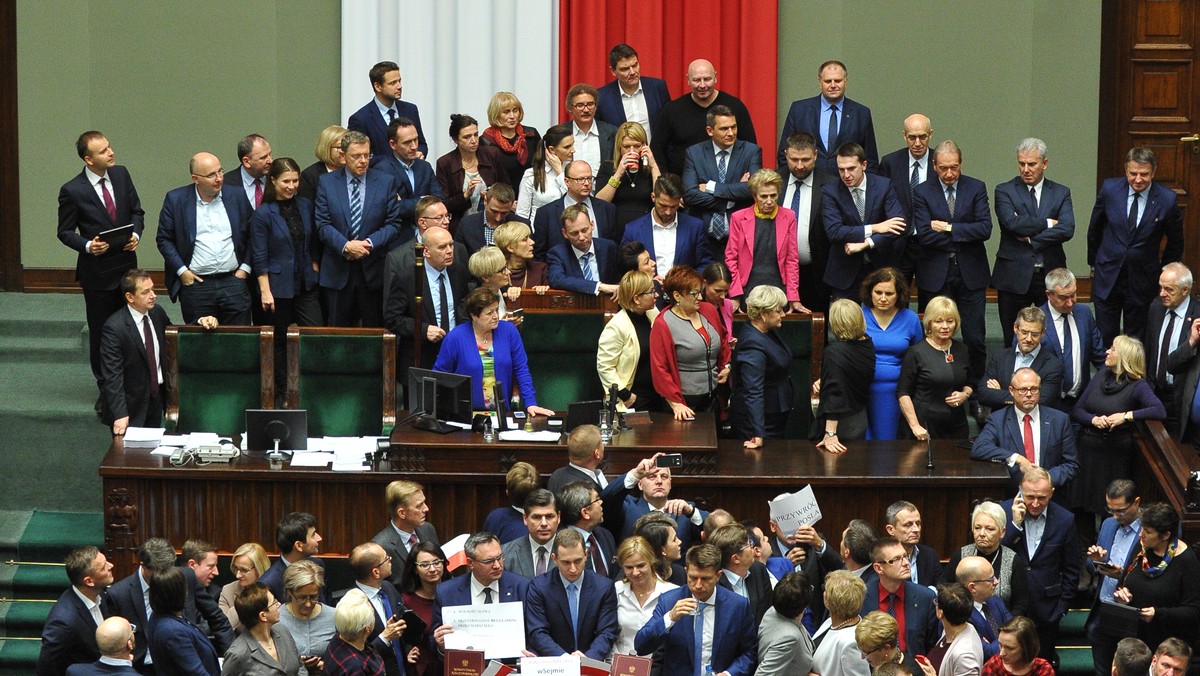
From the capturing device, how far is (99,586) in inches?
348

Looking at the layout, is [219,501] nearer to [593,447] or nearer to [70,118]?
[593,447]

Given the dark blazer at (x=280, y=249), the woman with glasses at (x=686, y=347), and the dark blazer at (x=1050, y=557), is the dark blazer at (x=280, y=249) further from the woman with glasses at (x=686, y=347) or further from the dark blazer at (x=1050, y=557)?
the dark blazer at (x=1050, y=557)

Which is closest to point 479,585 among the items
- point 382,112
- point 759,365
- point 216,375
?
point 759,365

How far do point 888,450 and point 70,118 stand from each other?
711 cm

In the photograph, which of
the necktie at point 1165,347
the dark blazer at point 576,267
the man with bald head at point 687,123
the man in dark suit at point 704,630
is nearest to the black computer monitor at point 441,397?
the dark blazer at point 576,267

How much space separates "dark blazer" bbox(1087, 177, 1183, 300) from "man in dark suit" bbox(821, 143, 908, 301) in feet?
4.50

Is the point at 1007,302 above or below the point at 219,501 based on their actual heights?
above

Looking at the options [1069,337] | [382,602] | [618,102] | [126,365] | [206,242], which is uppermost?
[618,102]

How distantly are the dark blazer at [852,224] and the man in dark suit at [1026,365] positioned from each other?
3.68ft

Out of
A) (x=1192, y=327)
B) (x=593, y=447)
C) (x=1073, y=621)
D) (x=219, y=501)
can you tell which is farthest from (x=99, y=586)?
(x=1192, y=327)

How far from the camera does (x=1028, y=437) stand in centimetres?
1036

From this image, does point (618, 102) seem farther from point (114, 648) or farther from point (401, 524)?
point (114, 648)

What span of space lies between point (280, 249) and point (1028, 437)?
474 centimetres

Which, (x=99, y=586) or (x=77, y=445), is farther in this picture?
(x=77, y=445)
